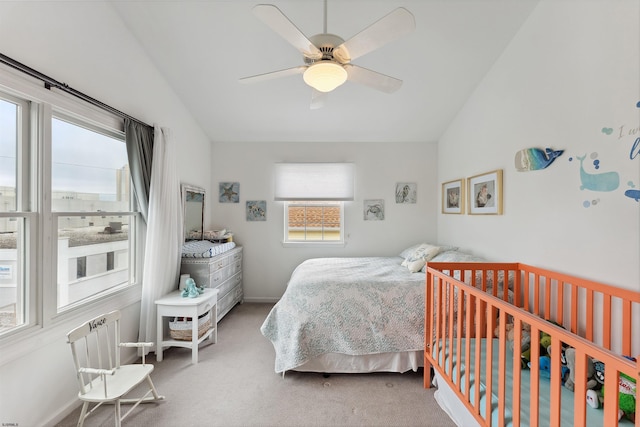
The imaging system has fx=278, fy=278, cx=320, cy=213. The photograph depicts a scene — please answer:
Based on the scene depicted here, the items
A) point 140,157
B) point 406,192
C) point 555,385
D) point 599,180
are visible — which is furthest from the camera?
point 406,192

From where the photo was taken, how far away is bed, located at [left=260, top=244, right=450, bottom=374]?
7.32ft

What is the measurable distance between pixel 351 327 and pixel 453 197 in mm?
2256

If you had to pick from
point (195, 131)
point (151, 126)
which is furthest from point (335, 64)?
point (195, 131)

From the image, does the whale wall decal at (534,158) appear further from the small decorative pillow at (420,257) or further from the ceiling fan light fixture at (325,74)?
the ceiling fan light fixture at (325,74)

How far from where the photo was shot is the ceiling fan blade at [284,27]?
134cm

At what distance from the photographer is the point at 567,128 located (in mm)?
1901

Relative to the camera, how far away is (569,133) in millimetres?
1887

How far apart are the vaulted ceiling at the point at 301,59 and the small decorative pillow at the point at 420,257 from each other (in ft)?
5.55

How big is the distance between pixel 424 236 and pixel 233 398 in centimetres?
312

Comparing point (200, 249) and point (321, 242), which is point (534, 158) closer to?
point (321, 242)

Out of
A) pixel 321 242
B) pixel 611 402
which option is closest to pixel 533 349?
pixel 611 402

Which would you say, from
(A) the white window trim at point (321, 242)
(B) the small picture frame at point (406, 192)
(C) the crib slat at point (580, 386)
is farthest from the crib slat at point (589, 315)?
(A) the white window trim at point (321, 242)

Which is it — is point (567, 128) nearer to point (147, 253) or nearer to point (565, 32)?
point (565, 32)

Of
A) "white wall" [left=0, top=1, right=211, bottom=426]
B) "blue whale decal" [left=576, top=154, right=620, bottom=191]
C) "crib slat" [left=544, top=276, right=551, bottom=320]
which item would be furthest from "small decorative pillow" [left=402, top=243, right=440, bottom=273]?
"white wall" [left=0, top=1, right=211, bottom=426]
